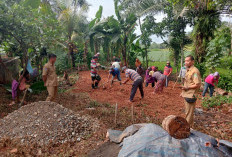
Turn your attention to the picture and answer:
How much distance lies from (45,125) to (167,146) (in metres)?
2.78

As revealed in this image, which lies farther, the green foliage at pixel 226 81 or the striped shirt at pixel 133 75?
the green foliage at pixel 226 81

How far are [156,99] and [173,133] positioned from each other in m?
3.60

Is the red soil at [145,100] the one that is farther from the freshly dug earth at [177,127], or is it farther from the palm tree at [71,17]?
the palm tree at [71,17]

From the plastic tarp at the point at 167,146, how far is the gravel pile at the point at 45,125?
5.24 ft

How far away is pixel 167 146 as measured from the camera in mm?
2260

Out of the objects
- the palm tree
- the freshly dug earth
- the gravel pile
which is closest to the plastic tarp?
the freshly dug earth

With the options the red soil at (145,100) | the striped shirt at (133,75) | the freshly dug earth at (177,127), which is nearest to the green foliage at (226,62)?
the red soil at (145,100)

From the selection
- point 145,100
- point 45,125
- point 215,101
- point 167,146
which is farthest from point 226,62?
point 45,125

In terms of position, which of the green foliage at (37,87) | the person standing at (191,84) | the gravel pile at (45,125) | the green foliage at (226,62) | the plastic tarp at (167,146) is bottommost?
the gravel pile at (45,125)

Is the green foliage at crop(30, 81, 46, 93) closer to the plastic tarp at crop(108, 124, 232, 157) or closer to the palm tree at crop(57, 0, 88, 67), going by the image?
the palm tree at crop(57, 0, 88, 67)

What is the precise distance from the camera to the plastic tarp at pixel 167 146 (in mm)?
2189

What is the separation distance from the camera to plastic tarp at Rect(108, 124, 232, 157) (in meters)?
2.19

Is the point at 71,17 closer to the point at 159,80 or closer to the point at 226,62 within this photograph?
the point at 159,80

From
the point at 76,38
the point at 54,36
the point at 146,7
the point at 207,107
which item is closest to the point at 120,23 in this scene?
the point at 146,7
